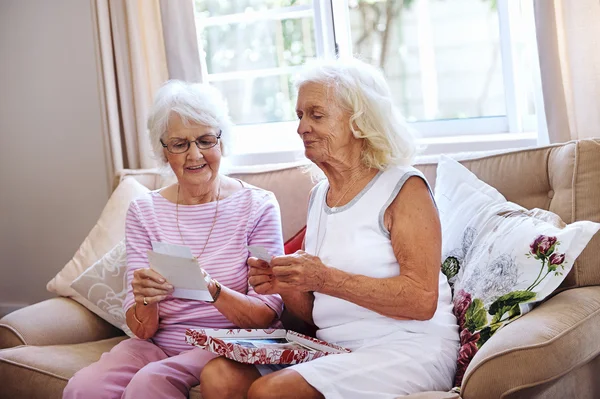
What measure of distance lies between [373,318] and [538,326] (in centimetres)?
40

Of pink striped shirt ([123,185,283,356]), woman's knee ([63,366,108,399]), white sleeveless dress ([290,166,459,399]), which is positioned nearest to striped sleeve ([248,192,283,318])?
pink striped shirt ([123,185,283,356])

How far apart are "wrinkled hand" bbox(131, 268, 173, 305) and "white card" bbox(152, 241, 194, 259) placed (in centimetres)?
16

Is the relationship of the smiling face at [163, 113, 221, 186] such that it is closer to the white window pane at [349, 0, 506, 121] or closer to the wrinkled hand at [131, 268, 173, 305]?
the wrinkled hand at [131, 268, 173, 305]

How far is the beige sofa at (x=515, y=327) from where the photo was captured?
1681 millimetres

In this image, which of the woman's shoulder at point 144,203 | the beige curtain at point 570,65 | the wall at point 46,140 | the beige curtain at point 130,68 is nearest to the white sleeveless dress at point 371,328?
the woman's shoulder at point 144,203

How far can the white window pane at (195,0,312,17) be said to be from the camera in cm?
362

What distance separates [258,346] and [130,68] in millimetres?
1872

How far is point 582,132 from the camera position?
259cm

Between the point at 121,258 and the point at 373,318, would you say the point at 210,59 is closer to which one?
the point at 121,258

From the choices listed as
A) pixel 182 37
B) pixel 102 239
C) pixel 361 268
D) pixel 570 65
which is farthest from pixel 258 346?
pixel 182 37

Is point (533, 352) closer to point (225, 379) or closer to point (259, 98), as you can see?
point (225, 379)

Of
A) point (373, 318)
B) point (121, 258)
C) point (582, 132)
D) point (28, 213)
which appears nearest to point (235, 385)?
point (373, 318)

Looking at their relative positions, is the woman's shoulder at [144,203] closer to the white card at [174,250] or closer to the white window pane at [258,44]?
the white card at [174,250]

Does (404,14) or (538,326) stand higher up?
(404,14)
